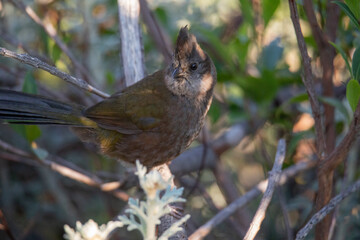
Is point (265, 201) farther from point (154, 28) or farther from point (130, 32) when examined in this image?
point (154, 28)

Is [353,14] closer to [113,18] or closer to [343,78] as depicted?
[343,78]

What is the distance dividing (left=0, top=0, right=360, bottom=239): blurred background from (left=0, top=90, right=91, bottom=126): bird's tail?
0.55 ft

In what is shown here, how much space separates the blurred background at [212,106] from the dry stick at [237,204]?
0.29 feet

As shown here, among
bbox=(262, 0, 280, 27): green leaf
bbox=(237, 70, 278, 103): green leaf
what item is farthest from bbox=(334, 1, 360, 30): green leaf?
bbox=(237, 70, 278, 103): green leaf

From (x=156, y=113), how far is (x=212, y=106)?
666mm

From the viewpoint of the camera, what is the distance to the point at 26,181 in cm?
407

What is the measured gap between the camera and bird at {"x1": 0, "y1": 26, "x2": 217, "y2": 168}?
2.85 m

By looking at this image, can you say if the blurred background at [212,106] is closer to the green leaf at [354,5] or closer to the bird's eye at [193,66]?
the bird's eye at [193,66]

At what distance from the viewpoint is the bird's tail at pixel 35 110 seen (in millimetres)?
2395

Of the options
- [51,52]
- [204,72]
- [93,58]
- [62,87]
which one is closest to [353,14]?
[204,72]

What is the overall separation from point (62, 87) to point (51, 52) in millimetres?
1172

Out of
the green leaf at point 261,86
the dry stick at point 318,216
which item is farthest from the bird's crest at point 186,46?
the dry stick at point 318,216

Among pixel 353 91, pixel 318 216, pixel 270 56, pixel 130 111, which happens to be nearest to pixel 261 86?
pixel 270 56

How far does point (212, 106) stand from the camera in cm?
344
